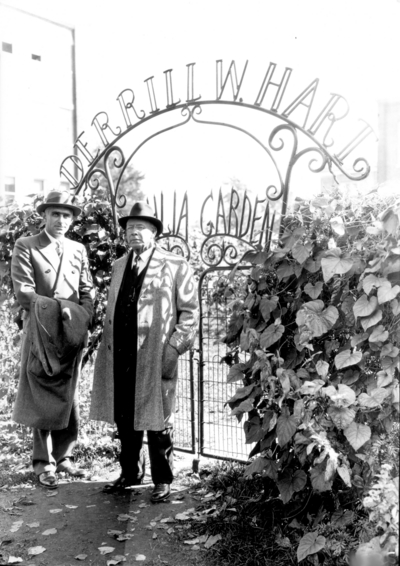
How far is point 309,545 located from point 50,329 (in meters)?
2.31

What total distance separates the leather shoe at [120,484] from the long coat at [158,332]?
48 cm

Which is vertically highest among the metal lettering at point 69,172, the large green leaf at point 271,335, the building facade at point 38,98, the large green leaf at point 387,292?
the building facade at point 38,98

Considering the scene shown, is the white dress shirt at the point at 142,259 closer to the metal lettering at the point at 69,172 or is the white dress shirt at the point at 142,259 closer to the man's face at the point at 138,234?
the man's face at the point at 138,234

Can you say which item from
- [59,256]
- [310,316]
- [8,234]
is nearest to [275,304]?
[310,316]

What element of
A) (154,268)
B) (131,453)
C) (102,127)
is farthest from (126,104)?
(131,453)

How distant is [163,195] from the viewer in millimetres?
4727

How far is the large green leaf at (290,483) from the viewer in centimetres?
320

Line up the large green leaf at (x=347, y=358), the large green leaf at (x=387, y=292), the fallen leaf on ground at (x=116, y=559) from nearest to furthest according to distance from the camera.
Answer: the large green leaf at (x=387, y=292) → the large green leaf at (x=347, y=358) → the fallen leaf on ground at (x=116, y=559)

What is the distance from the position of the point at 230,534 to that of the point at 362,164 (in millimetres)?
2340

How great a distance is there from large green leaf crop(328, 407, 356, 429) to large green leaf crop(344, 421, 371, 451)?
0.03 m

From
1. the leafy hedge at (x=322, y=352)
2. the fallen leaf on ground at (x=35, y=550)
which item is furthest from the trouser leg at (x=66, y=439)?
the leafy hedge at (x=322, y=352)

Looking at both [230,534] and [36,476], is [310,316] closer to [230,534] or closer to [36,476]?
[230,534]

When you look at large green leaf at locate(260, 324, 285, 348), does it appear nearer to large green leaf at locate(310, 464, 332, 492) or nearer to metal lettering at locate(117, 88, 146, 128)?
large green leaf at locate(310, 464, 332, 492)

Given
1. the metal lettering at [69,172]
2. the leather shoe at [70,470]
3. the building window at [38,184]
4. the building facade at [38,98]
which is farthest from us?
the building window at [38,184]
